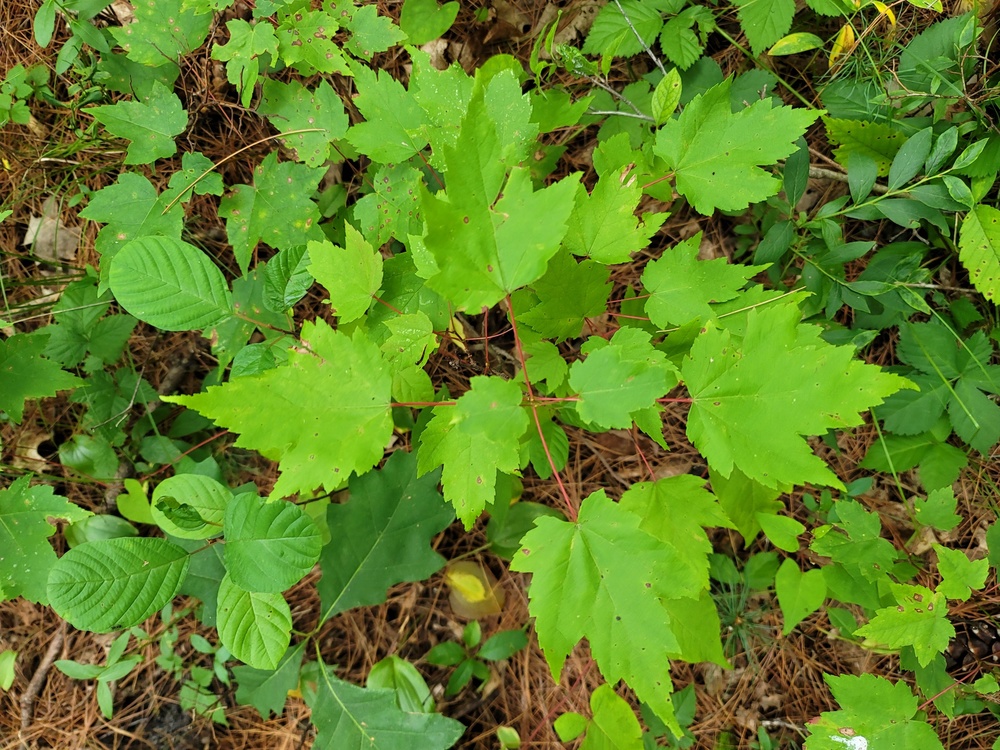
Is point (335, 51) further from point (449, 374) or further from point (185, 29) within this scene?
point (449, 374)

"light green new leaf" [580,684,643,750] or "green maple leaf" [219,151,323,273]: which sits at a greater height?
"green maple leaf" [219,151,323,273]

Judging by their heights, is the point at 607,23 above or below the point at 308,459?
above

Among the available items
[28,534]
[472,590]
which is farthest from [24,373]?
[472,590]

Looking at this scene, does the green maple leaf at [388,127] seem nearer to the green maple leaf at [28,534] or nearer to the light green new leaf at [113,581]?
the light green new leaf at [113,581]

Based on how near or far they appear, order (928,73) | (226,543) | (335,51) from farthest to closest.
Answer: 1. (928,73)
2. (335,51)
3. (226,543)

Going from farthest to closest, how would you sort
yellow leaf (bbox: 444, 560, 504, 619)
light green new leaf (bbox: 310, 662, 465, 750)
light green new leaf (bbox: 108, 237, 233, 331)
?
yellow leaf (bbox: 444, 560, 504, 619), light green new leaf (bbox: 310, 662, 465, 750), light green new leaf (bbox: 108, 237, 233, 331)

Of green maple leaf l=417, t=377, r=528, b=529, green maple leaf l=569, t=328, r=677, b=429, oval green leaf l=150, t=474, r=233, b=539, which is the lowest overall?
oval green leaf l=150, t=474, r=233, b=539

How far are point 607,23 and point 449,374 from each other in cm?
128

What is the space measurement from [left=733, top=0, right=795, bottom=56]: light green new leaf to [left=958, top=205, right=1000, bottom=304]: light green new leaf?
78cm

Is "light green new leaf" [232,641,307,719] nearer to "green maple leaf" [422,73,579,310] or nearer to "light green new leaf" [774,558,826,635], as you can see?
"green maple leaf" [422,73,579,310]

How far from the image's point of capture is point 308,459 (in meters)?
1.13

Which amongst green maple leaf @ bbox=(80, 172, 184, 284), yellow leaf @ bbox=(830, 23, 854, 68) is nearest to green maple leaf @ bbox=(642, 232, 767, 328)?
yellow leaf @ bbox=(830, 23, 854, 68)

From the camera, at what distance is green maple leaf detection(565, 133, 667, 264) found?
135cm

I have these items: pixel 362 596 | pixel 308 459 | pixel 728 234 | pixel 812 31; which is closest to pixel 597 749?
pixel 362 596
